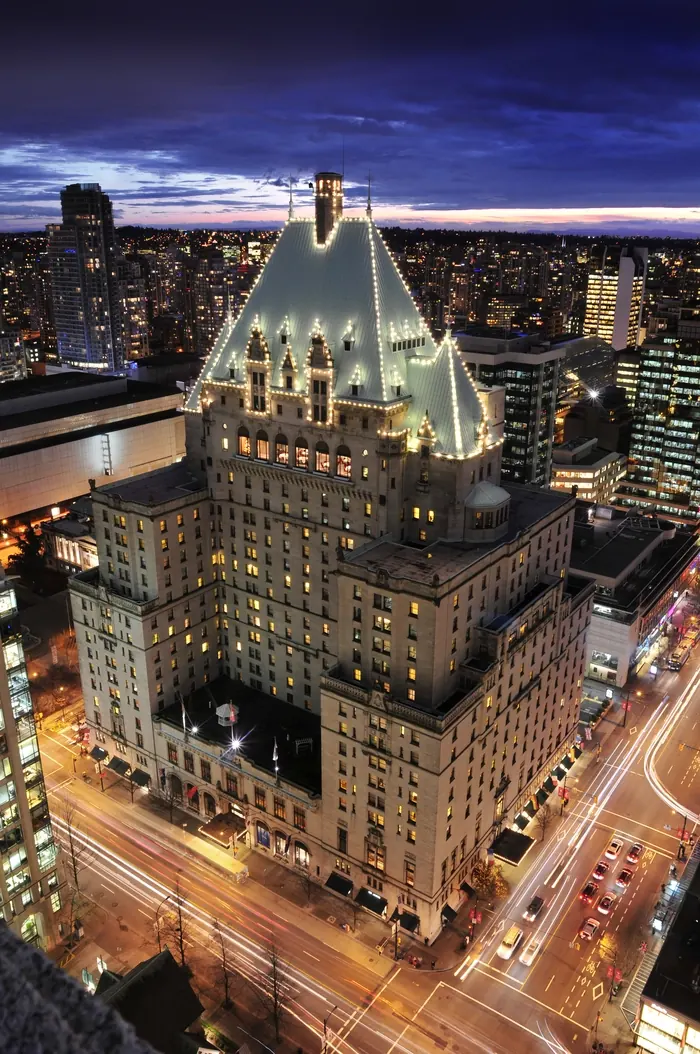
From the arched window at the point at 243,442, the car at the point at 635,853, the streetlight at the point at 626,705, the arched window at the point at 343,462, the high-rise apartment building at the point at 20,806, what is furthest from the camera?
the streetlight at the point at 626,705

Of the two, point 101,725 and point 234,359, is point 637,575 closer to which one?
point 234,359

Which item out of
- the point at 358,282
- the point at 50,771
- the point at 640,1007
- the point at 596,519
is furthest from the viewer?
the point at 596,519

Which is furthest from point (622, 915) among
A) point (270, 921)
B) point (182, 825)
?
point (182, 825)

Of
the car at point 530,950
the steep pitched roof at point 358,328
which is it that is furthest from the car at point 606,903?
the steep pitched roof at point 358,328

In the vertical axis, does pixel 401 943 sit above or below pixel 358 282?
below

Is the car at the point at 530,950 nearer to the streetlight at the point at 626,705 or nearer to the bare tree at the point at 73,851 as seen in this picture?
the streetlight at the point at 626,705

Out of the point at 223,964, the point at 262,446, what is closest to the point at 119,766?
the point at 223,964

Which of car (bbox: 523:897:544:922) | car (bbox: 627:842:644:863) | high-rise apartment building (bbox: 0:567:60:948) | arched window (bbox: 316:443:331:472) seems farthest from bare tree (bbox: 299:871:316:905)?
arched window (bbox: 316:443:331:472)

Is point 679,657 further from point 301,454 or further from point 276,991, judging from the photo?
point 276,991

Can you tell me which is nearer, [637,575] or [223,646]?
[223,646]
